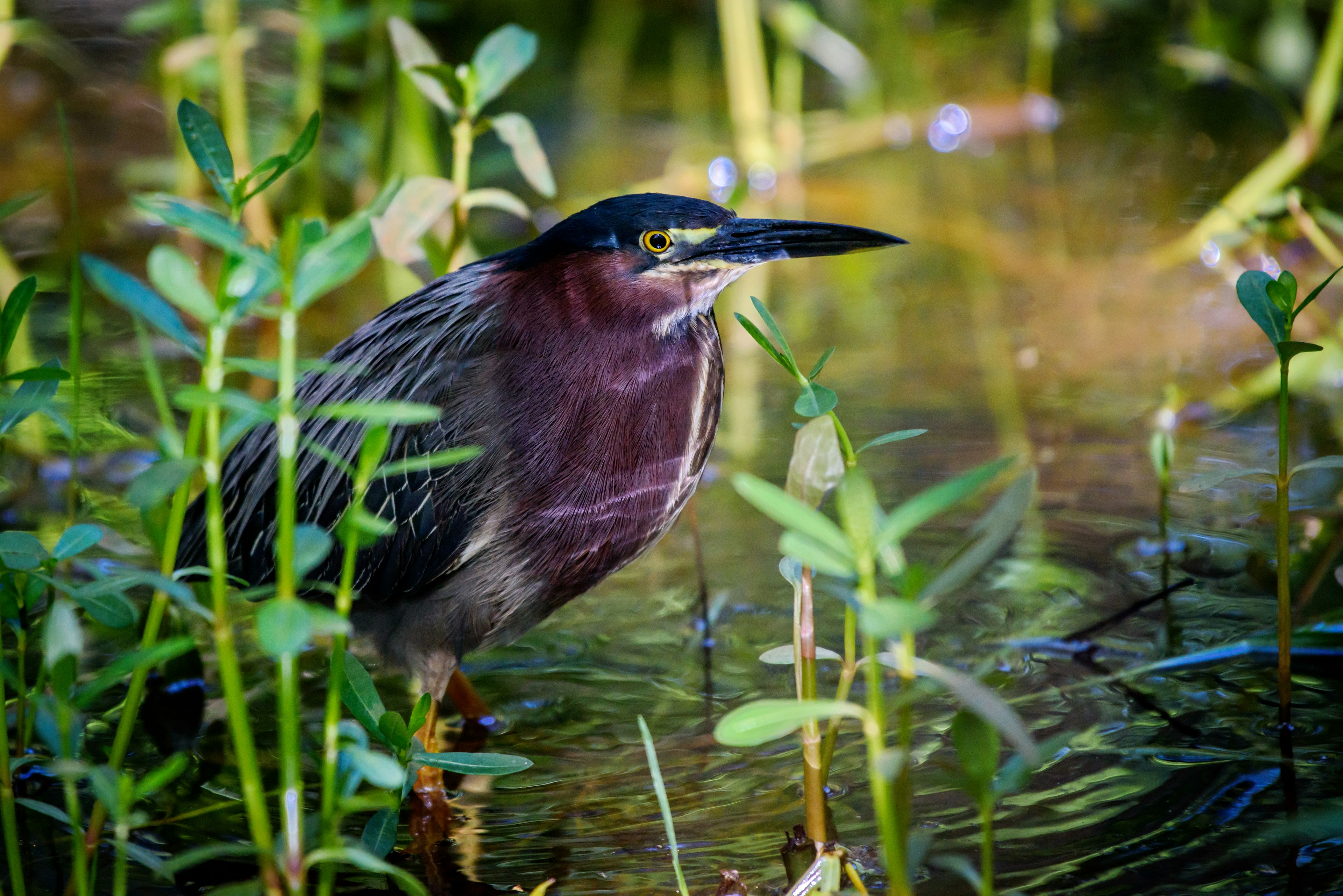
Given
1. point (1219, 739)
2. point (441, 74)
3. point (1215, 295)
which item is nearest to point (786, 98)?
point (1215, 295)

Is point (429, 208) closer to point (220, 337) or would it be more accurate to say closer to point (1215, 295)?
point (220, 337)

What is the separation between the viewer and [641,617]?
337cm

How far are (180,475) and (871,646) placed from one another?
886 millimetres

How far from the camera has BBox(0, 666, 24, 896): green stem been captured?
1.99 metres

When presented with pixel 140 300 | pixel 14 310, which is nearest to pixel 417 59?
pixel 14 310

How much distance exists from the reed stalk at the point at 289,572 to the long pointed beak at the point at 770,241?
53.5 inches

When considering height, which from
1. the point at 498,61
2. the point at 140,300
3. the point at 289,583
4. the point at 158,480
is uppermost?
the point at 498,61

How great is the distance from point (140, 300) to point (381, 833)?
0.88 meters

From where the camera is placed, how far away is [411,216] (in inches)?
118

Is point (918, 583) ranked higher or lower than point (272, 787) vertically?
higher

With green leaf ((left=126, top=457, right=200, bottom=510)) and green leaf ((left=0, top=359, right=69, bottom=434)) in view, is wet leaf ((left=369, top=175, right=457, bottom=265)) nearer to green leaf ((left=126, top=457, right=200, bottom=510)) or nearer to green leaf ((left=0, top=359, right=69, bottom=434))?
green leaf ((left=0, top=359, right=69, bottom=434))

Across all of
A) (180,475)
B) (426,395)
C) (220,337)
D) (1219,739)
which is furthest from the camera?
(426,395)

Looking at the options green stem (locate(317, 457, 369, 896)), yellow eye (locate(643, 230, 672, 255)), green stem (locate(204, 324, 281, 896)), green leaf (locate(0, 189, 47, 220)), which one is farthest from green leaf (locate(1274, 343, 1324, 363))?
green leaf (locate(0, 189, 47, 220))

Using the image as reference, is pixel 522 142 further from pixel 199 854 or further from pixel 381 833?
pixel 199 854
